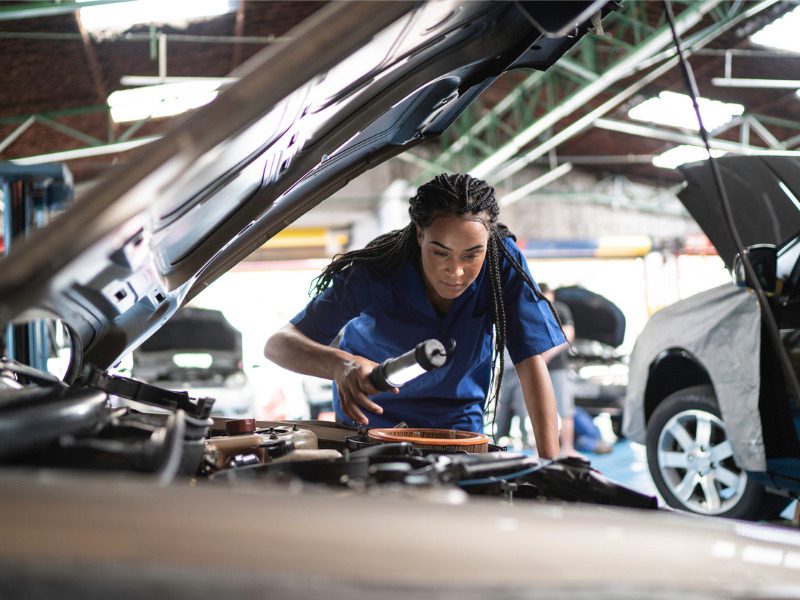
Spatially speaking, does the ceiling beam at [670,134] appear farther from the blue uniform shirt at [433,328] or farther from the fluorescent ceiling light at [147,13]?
the blue uniform shirt at [433,328]

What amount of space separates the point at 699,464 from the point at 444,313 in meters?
2.05

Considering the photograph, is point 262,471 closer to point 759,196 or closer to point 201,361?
point 759,196

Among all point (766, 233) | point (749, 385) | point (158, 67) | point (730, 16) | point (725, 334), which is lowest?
point (749, 385)

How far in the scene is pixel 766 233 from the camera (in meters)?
3.06

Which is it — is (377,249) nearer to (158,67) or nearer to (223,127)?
(223,127)

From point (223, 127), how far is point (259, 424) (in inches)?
37.2

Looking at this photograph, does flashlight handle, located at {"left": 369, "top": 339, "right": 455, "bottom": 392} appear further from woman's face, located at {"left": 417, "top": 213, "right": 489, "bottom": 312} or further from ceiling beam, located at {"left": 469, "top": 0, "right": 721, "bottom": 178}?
ceiling beam, located at {"left": 469, "top": 0, "right": 721, "bottom": 178}

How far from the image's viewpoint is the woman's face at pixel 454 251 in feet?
5.42

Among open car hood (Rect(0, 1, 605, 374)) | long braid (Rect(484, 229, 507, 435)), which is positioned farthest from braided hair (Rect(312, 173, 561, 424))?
open car hood (Rect(0, 1, 605, 374))

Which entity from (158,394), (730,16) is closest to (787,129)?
(730,16)

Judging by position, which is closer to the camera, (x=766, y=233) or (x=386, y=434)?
(x=386, y=434)

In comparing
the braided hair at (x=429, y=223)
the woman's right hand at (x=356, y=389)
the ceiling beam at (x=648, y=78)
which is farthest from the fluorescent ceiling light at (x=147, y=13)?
the woman's right hand at (x=356, y=389)

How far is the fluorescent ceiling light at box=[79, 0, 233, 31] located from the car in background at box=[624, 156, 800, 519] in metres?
4.85

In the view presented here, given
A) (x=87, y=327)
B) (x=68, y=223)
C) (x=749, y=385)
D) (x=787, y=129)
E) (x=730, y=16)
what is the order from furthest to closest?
(x=787, y=129), (x=730, y=16), (x=749, y=385), (x=87, y=327), (x=68, y=223)
